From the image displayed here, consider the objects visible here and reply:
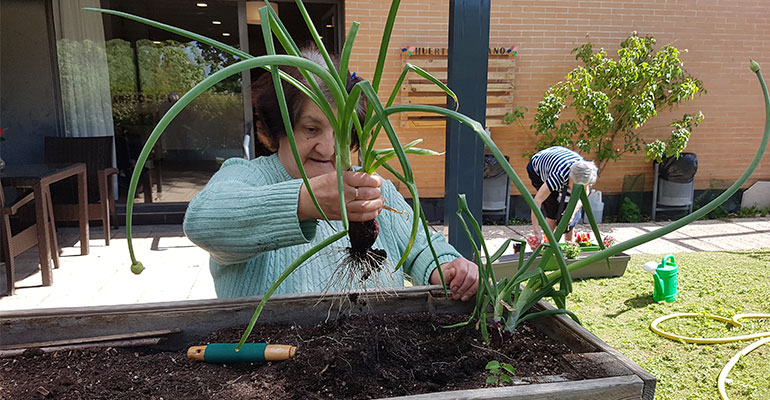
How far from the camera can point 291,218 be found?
802mm

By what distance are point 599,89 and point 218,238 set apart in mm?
5940

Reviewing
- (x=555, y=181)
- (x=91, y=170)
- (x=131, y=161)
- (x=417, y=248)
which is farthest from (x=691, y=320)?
(x=131, y=161)

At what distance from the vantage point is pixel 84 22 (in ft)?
17.6

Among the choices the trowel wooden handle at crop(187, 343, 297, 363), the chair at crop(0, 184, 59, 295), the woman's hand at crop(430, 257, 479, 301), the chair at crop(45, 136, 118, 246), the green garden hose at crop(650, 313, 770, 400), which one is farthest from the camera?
the chair at crop(45, 136, 118, 246)

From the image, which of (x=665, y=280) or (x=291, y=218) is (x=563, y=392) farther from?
(x=665, y=280)

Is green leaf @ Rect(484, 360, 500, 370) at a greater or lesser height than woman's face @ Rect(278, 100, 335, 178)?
lesser

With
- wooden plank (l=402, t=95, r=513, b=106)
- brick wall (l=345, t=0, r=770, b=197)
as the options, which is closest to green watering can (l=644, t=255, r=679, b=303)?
brick wall (l=345, t=0, r=770, b=197)

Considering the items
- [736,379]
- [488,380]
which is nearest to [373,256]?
[488,380]

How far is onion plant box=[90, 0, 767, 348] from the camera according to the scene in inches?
20.4

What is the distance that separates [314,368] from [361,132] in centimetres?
35

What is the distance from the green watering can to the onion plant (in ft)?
9.91

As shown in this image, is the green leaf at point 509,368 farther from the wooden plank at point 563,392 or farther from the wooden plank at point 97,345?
the wooden plank at point 97,345

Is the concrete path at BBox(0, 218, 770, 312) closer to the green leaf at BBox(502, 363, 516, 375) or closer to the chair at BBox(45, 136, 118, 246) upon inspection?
the chair at BBox(45, 136, 118, 246)

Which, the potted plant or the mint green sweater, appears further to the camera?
the potted plant
